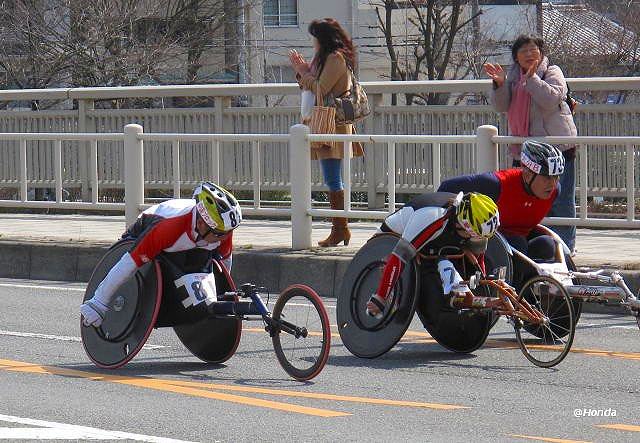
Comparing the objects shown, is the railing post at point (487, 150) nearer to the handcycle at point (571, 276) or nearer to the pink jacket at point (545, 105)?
the pink jacket at point (545, 105)

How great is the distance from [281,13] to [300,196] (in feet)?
156

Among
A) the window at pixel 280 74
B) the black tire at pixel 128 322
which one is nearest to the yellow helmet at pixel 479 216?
the black tire at pixel 128 322

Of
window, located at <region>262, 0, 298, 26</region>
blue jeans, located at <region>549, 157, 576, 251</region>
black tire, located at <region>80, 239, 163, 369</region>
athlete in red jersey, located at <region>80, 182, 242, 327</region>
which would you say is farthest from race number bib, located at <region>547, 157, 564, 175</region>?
window, located at <region>262, 0, 298, 26</region>

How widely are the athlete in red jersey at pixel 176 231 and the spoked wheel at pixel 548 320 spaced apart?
6.12 ft

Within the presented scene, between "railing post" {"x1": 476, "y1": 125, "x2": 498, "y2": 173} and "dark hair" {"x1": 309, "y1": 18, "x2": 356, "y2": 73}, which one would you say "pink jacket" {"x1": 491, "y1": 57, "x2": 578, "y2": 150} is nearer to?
"railing post" {"x1": 476, "y1": 125, "x2": 498, "y2": 173}

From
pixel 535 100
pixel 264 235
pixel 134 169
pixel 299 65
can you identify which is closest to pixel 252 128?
pixel 264 235

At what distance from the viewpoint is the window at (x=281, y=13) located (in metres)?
60.1

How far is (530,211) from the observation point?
10.3 m

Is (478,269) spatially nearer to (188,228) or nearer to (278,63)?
(188,228)

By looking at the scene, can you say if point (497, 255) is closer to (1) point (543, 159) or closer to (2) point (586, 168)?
(1) point (543, 159)

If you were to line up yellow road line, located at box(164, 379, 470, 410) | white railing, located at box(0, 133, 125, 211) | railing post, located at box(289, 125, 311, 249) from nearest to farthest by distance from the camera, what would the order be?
yellow road line, located at box(164, 379, 470, 410) → railing post, located at box(289, 125, 311, 249) → white railing, located at box(0, 133, 125, 211)

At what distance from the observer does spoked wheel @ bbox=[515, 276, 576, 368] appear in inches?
365

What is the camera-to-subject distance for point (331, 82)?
1414 centimetres

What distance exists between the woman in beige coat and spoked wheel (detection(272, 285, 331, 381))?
4859 millimetres
